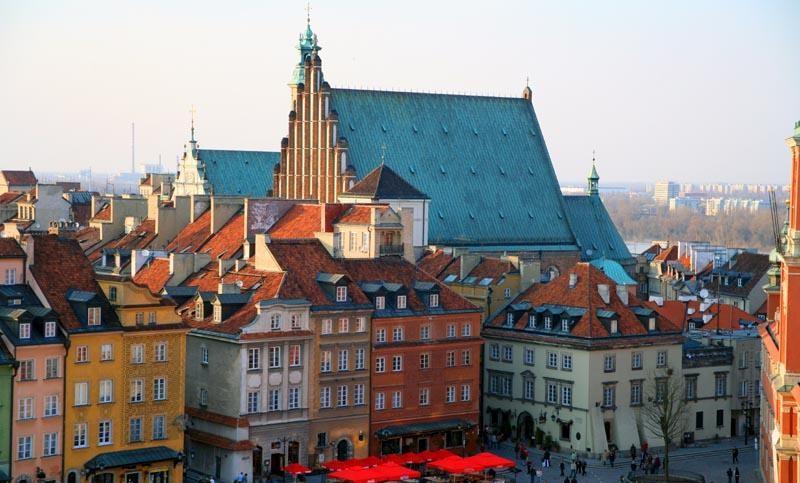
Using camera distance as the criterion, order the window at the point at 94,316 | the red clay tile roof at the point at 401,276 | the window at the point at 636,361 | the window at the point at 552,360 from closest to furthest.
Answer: the window at the point at 94,316 < the red clay tile roof at the point at 401,276 < the window at the point at 552,360 < the window at the point at 636,361

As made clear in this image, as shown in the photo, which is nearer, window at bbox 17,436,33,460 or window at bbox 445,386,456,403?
window at bbox 17,436,33,460

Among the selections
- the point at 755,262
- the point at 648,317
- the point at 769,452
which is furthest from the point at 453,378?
the point at 755,262

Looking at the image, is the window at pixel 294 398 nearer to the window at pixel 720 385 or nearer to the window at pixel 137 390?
the window at pixel 137 390

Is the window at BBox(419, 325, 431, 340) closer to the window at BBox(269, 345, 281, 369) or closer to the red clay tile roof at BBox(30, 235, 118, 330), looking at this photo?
the window at BBox(269, 345, 281, 369)

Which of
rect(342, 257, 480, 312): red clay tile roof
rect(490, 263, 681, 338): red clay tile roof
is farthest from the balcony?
rect(490, 263, 681, 338): red clay tile roof

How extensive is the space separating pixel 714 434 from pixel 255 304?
35.3 meters

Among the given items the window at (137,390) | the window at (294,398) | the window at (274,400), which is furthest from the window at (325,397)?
the window at (137,390)

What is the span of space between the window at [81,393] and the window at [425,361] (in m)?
23.8

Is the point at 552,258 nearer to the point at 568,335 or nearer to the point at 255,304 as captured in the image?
the point at 568,335

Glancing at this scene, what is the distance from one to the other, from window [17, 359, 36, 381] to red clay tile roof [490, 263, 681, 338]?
1438 inches

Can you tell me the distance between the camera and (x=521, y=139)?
467 feet

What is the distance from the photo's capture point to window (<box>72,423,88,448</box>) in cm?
8188

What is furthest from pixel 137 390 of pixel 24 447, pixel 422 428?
pixel 422 428

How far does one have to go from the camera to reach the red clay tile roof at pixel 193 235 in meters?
113
